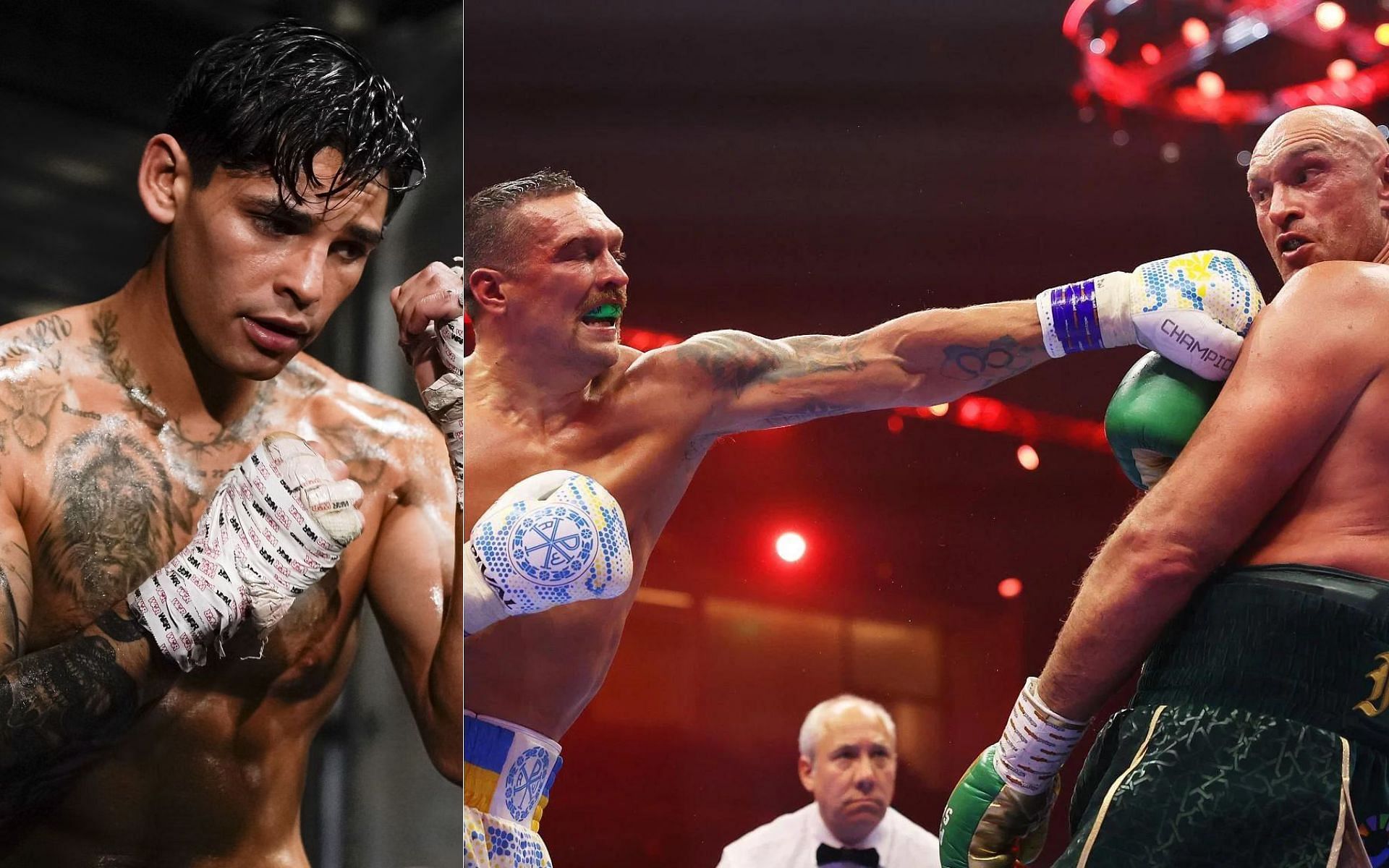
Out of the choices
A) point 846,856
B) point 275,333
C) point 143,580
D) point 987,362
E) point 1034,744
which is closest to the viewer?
point 143,580

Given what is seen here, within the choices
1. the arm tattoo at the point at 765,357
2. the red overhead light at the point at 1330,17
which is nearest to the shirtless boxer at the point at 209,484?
the arm tattoo at the point at 765,357

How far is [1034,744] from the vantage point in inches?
99.9

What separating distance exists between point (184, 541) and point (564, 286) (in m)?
1.17

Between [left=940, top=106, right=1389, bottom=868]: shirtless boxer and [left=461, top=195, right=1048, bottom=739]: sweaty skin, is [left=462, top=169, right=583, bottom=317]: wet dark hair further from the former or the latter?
[left=940, top=106, right=1389, bottom=868]: shirtless boxer

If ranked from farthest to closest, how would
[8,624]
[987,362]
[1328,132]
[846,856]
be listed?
[846,856]
[987,362]
[1328,132]
[8,624]

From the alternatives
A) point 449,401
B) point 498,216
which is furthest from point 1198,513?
point 498,216

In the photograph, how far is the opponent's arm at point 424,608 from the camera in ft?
7.36

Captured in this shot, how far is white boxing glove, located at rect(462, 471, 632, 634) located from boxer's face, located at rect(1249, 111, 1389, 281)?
145cm

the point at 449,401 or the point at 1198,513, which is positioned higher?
the point at 449,401

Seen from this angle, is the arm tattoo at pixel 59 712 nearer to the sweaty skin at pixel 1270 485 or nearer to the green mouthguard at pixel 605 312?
the green mouthguard at pixel 605 312

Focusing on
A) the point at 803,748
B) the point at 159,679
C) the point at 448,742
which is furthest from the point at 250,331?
the point at 803,748

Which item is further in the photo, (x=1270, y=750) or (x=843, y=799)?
(x=843, y=799)

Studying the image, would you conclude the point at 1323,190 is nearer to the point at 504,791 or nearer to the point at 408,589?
the point at 408,589

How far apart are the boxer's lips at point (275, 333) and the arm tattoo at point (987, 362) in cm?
140
